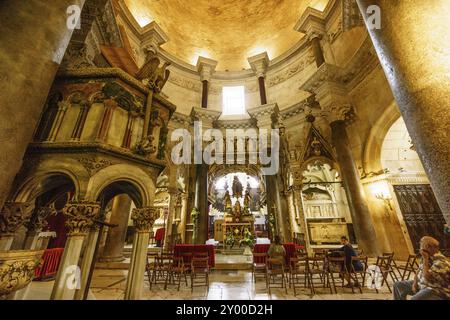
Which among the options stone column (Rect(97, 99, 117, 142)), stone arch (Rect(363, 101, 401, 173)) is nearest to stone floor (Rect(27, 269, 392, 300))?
stone column (Rect(97, 99, 117, 142))

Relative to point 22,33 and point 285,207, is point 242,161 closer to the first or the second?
point 285,207

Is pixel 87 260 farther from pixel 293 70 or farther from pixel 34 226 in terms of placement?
pixel 293 70

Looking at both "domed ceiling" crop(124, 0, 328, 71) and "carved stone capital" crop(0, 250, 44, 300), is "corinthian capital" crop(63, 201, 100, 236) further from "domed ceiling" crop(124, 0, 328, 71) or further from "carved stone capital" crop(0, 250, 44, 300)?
"domed ceiling" crop(124, 0, 328, 71)

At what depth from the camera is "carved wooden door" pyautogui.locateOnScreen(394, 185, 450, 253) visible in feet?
22.5

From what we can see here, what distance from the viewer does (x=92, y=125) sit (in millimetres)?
3074

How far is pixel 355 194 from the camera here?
7109 mm

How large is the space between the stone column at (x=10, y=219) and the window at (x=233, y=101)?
12.5 m

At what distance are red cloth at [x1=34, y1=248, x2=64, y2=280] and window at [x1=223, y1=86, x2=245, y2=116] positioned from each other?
463 inches

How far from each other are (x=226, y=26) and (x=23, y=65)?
51.8 feet

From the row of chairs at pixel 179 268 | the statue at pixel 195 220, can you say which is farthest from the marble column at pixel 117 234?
the statue at pixel 195 220

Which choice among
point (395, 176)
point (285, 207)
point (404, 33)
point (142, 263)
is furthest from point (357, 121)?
→ point (142, 263)

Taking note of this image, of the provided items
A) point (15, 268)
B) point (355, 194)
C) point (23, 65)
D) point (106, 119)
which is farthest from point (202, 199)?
point (23, 65)

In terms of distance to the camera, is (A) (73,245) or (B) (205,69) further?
(B) (205,69)
